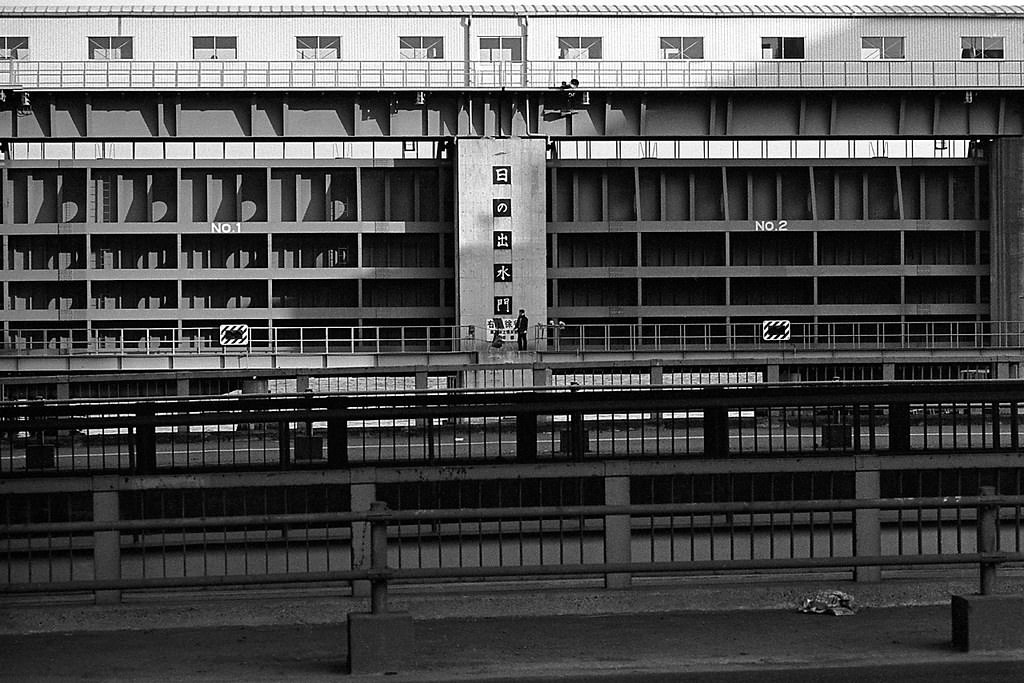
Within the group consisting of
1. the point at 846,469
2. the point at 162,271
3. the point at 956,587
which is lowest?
the point at 956,587

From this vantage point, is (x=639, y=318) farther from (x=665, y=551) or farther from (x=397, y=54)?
(x=665, y=551)

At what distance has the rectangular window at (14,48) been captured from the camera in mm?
46500

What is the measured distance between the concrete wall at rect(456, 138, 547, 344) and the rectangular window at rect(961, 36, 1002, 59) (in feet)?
51.9

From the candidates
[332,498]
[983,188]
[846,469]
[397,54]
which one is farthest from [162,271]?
[846,469]

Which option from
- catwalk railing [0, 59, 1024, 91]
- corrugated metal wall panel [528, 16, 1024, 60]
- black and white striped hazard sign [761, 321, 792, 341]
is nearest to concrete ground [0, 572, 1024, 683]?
catwalk railing [0, 59, 1024, 91]

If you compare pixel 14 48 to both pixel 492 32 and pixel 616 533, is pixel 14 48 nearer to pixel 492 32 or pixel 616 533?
pixel 492 32

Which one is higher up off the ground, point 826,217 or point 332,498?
point 826,217

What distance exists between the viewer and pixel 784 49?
47.2 meters

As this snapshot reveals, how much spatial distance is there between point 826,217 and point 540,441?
Answer: 36.9 m

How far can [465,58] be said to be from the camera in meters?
46.6

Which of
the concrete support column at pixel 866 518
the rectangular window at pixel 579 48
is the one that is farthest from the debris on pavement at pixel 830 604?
the rectangular window at pixel 579 48

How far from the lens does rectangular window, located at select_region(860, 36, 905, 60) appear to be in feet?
155

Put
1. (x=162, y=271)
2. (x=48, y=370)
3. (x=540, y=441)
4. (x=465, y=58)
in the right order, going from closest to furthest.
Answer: (x=540, y=441)
(x=48, y=370)
(x=465, y=58)
(x=162, y=271)

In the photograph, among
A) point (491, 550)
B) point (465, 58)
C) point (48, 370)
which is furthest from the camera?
point (465, 58)
